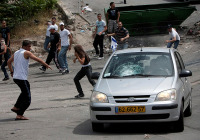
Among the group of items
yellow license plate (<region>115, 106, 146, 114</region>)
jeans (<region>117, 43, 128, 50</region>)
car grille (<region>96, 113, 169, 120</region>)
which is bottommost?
jeans (<region>117, 43, 128, 50</region>)

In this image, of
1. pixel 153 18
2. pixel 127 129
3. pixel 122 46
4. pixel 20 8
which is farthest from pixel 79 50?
pixel 20 8

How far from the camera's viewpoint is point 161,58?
9.55 meters

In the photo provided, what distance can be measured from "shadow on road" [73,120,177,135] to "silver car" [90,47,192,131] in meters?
0.23

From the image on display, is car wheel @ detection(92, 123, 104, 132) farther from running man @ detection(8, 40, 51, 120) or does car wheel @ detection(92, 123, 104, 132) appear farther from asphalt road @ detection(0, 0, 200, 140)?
running man @ detection(8, 40, 51, 120)

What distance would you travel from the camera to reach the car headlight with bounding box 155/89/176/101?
26.9 ft

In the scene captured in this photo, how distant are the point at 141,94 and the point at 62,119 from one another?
257cm

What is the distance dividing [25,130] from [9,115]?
2.21 meters

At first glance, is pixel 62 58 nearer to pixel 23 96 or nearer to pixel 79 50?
pixel 79 50

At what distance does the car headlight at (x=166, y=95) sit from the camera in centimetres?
819

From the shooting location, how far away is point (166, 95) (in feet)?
27.0

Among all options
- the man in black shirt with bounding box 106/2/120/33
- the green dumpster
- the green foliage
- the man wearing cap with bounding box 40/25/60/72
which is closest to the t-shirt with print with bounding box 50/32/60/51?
the man wearing cap with bounding box 40/25/60/72

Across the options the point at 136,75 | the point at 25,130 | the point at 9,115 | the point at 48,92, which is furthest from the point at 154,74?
the point at 48,92

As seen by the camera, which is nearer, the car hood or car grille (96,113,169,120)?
car grille (96,113,169,120)

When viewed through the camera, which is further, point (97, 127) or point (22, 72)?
point (22, 72)
